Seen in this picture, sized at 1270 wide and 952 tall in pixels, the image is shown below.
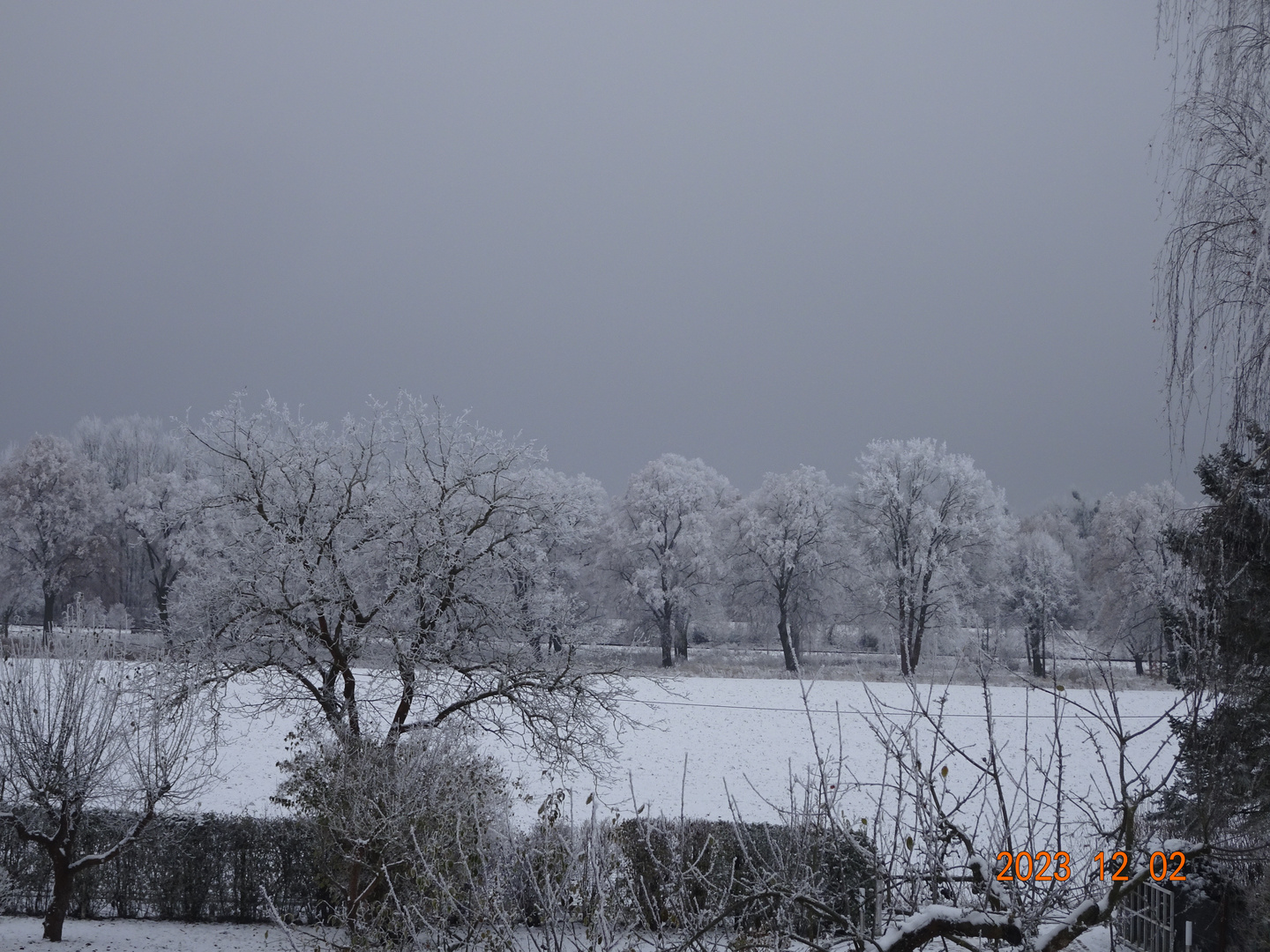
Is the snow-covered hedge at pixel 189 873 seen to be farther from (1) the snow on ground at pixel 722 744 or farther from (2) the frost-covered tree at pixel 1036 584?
(2) the frost-covered tree at pixel 1036 584

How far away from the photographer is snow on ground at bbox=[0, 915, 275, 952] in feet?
35.4

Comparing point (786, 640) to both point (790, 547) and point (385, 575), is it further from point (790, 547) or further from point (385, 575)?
point (385, 575)

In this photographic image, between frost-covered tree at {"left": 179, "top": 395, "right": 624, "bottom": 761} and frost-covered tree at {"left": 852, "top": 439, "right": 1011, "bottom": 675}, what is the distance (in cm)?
2469

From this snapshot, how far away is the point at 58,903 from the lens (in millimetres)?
10875

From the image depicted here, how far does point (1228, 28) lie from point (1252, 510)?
108 inches

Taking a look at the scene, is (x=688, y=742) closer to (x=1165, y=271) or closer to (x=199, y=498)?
(x=199, y=498)

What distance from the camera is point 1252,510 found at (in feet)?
17.9

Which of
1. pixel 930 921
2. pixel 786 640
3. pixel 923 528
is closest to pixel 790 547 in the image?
pixel 786 640

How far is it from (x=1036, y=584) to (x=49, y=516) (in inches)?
1681

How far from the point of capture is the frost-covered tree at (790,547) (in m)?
38.2

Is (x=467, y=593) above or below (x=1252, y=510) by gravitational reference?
below

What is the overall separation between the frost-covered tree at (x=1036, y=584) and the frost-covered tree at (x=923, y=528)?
2855 mm

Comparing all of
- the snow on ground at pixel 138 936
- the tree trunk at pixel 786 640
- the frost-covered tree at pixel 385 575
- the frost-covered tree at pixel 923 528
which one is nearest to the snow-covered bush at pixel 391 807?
the frost-covered tree at pixel 385 575

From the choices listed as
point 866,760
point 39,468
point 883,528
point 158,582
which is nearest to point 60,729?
point 866,760
